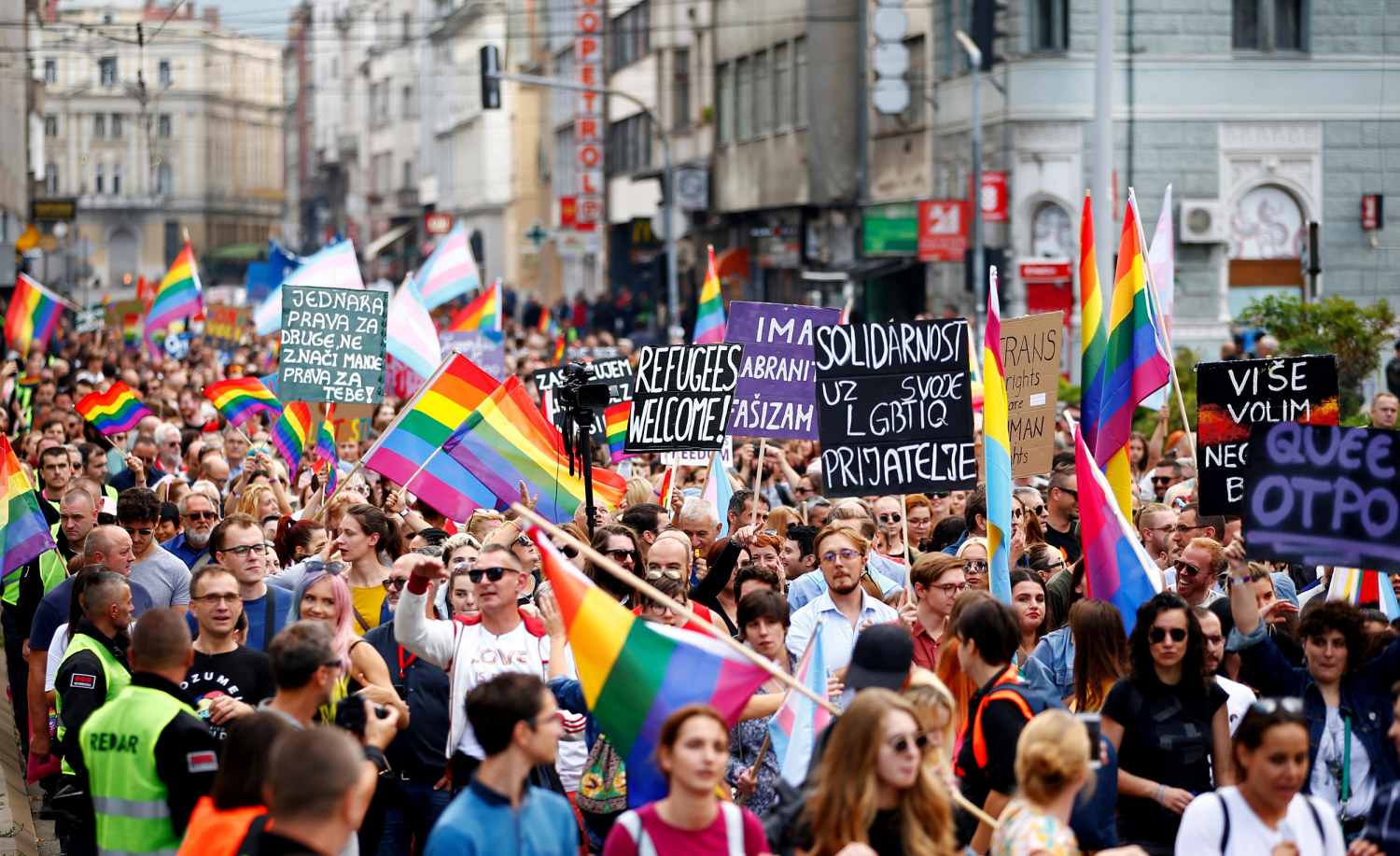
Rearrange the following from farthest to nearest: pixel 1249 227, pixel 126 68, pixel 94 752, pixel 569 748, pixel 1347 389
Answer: pixel 126 68 < pixel 1249 227 < pixel 1347 389 < pixel 569 748 < pixel 94 752

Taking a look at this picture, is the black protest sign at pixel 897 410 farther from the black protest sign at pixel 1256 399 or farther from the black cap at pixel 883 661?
the black cap at pixel 883 661

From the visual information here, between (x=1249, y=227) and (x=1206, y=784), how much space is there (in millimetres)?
23547

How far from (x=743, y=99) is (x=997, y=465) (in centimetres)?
3294

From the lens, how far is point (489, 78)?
3020 cm

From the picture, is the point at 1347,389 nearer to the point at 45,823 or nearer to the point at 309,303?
the point at 309,303

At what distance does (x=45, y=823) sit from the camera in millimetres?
9508

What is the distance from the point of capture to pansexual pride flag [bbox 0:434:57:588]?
366 inches

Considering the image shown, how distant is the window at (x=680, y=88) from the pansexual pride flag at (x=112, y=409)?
3007 centimetres

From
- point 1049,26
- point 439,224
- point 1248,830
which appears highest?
point 1049,26

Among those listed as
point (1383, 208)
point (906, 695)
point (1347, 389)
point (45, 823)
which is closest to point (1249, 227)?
point (1383, 208)

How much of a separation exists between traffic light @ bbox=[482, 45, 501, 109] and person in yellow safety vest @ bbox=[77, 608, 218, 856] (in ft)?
78.5

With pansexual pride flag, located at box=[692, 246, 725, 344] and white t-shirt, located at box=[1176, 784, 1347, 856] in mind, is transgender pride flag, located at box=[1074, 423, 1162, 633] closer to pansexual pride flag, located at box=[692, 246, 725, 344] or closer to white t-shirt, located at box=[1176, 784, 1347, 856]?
white t-shirt, located at box=[1176, 784, 1347, 856]

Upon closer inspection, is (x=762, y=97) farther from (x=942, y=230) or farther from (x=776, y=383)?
(x=776, y=383)

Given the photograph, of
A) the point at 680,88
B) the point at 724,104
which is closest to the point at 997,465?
the point at 724,104
